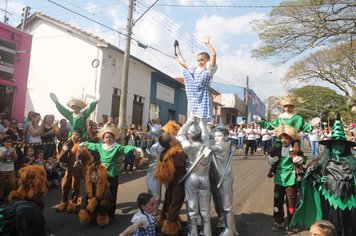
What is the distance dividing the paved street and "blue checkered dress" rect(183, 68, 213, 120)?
76.3 inches

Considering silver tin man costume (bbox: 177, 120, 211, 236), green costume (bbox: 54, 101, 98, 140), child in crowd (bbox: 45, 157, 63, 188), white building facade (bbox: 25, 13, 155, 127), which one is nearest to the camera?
silver tin man costume (bbox: 177, 120, 211, 236)

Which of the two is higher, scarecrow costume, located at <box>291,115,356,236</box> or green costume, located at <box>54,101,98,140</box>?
green costume, located at <box>54,101,98,140</box>

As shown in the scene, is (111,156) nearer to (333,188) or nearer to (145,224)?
(145,224)

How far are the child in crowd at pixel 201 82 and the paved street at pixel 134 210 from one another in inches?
76.6

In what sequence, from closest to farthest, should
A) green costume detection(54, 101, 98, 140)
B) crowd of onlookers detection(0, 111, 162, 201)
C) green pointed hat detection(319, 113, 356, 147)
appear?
green pointed hat detection(319, 113, 356, 147)
green costume detection(54, 101, 98, 140)
crowd of onlookers detection(0, 111, 162, 201)

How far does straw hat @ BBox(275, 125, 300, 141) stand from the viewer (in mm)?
5984

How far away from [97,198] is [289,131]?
10.4 ft

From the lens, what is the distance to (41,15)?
61.6 feet

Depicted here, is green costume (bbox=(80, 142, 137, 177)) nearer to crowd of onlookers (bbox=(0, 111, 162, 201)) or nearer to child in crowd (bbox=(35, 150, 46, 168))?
crowd of onlookers (bbox=(0, 111, 162, 201))

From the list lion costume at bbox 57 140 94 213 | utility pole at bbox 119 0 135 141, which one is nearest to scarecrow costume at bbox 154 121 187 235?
lion costume at bbox 57 140 94 213

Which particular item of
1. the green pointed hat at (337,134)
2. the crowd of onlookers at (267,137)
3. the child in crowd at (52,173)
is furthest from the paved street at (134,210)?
the crowd of onlookers at (267,137)

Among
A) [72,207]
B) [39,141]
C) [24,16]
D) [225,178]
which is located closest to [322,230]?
[225,178]

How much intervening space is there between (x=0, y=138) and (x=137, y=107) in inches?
532

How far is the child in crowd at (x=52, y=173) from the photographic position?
29.7ft
